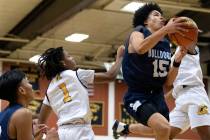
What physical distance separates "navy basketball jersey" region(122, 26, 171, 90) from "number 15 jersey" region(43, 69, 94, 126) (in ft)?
1.25

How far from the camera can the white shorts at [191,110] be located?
16.8 ft

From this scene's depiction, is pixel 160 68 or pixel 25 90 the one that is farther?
pixel 160 68

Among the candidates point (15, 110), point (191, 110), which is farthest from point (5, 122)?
point (191, 110)

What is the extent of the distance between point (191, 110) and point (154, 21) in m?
1.06

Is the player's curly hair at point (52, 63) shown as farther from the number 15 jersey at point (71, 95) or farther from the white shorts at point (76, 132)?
the white shorts at point (76, 132)

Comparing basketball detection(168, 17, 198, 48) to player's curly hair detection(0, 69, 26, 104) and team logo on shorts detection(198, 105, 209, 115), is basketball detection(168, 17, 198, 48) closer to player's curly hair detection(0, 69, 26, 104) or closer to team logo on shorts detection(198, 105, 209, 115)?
team logo on shorts detection(198, 105, 209, 115)

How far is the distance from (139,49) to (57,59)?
0.87 meters

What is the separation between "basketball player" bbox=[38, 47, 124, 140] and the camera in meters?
4.45

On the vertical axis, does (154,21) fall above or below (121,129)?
above

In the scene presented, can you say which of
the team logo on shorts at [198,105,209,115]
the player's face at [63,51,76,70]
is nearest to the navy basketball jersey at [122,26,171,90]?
the player's face at [63,51,76,70]

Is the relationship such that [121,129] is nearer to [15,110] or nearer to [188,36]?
[188,36]

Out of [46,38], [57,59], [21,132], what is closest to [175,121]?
[57,59]

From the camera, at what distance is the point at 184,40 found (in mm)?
4543

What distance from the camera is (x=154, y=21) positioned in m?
4.86
